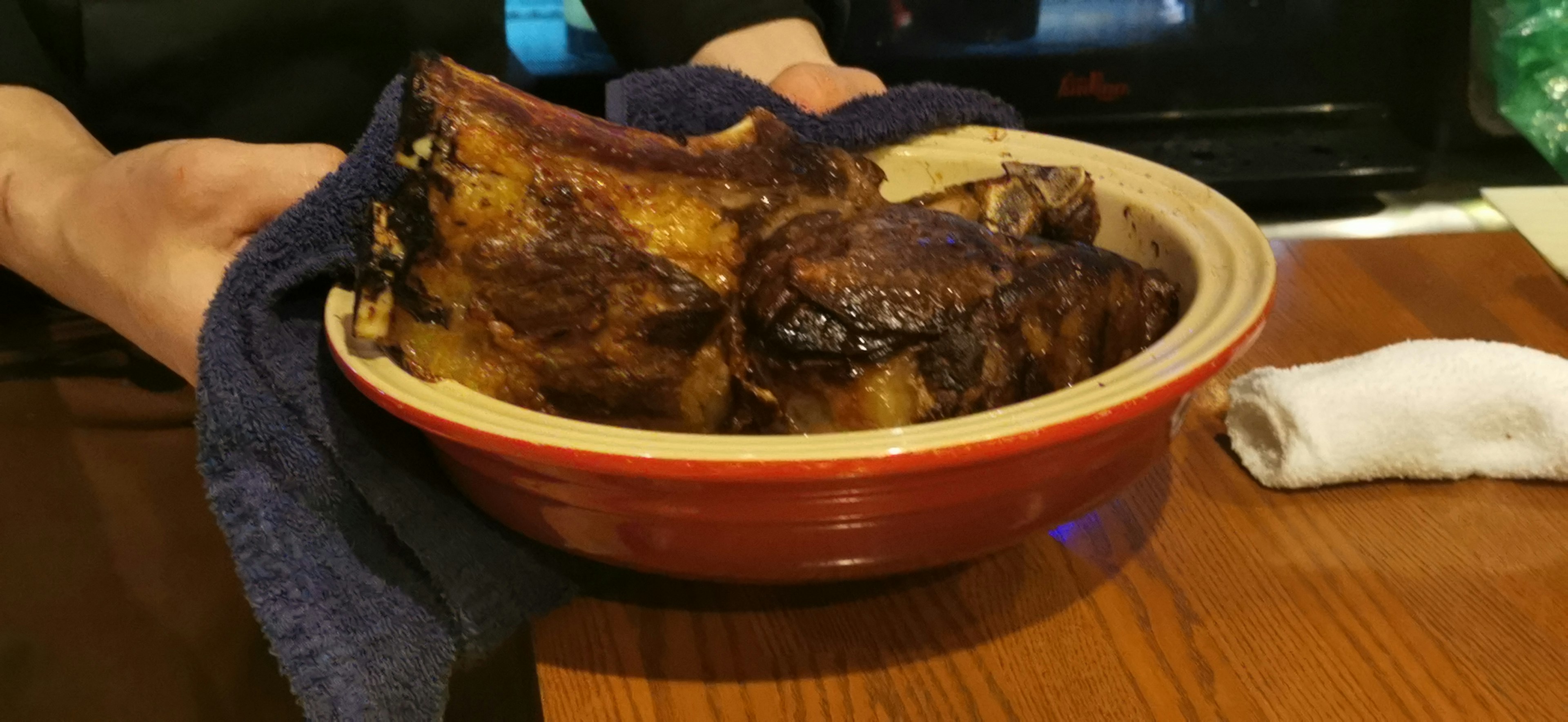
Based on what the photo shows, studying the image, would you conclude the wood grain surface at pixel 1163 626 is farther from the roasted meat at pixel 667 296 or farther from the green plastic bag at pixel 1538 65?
the green plastic bag at pixel 1538 65

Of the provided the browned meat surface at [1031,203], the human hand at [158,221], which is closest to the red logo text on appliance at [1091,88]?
the browned meat surface at [1031,203]

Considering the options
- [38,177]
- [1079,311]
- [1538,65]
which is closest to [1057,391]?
[1079,311]

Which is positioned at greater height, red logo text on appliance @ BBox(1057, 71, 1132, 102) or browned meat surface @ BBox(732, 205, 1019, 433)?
browned meat surface @ BBox(732, 205, 1019, 433)

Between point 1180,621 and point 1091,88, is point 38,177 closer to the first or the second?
point 1180,621

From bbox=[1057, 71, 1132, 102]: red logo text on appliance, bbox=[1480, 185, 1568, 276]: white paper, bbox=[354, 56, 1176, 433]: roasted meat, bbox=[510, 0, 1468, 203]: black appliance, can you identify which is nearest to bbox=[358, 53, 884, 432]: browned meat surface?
bbox=[354, 56, 1176, 433]: roasted meat

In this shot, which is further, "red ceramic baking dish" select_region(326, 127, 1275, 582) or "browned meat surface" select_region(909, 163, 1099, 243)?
"browned meat surface" select_region(909, 163, 1099, 243)

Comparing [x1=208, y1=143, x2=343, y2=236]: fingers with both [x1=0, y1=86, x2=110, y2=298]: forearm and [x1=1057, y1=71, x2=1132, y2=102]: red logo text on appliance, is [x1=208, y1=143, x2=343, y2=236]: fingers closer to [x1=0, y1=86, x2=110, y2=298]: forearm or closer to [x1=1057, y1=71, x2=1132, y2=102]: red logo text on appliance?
[x1=0, y1=86, x2=110, y2=298]: forearm

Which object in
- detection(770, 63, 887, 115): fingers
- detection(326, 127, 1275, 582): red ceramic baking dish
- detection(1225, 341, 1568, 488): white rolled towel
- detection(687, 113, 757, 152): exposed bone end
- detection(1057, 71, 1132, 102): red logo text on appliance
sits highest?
detection(687, 113, 757, 152): exposed bone end
